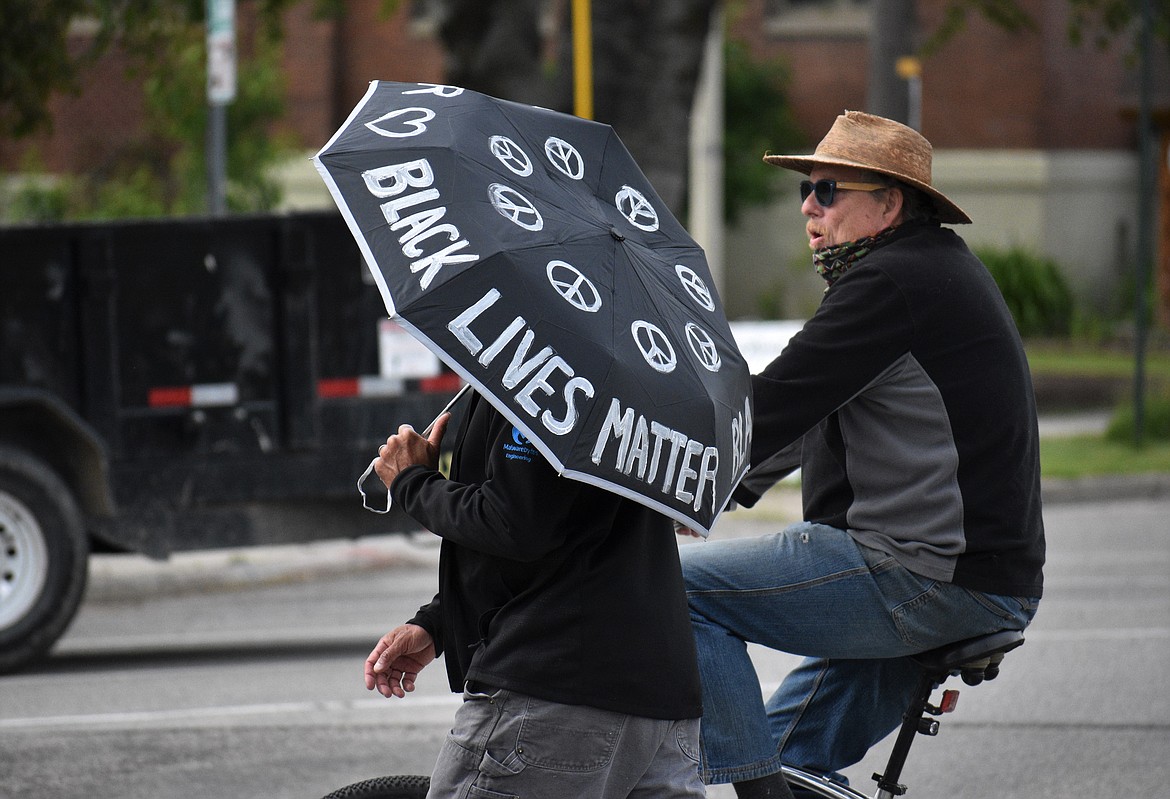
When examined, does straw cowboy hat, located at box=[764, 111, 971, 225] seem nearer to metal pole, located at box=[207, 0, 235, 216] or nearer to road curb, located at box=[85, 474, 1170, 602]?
road curb, located at box=[85, 474, 1170, 602]

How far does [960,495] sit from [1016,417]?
0.20 metres

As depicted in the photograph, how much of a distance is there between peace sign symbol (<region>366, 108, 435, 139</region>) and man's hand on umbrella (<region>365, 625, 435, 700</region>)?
892 mm

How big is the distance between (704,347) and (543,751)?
2.46 feet

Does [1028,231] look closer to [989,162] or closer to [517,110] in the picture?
[989,162]

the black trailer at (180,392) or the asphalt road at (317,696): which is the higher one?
the black trailer at (180,392)

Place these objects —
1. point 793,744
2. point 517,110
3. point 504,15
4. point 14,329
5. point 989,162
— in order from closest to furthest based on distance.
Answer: point 517,110, point 793,744, point 14,329, point 504,15, point 989,162

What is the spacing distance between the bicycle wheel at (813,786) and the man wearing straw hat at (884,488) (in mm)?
263

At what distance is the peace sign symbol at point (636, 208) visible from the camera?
3.07 m

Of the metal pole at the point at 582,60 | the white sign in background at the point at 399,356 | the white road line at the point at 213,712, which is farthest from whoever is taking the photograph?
the metal pole at the point at 582,60

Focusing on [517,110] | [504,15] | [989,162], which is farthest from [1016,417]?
[989,162]

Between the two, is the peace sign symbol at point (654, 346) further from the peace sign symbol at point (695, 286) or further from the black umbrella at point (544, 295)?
the peace sign symbol at point (695, 286)

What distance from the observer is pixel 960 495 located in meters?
3.23

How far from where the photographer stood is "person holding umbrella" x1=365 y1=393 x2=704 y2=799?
2729 millimetres

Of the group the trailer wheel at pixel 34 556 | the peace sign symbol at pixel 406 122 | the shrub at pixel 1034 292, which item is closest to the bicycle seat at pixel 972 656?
the peace sign symbol at pixel 406 122
